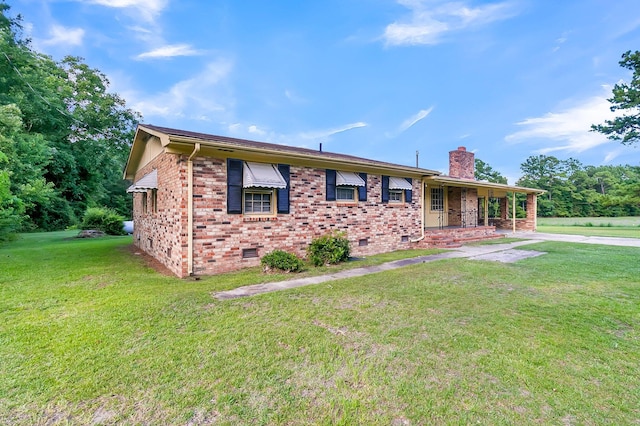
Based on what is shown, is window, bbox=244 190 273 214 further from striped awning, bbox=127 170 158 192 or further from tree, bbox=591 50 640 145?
tree, bbox=591 50 640 145

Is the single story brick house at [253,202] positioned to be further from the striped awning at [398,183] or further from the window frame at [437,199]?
the window frame at [437,199]

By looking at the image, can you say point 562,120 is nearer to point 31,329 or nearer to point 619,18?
point 619,18

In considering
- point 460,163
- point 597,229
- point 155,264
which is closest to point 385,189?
point 155,264

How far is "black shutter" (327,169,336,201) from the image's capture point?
29.5 ft

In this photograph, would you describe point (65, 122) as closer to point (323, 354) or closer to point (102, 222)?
point (102, 222)

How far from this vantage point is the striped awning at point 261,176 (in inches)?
280

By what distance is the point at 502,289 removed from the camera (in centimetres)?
545

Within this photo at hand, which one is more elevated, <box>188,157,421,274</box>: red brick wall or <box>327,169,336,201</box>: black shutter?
<box>327,169,336,201</box>: black shutter

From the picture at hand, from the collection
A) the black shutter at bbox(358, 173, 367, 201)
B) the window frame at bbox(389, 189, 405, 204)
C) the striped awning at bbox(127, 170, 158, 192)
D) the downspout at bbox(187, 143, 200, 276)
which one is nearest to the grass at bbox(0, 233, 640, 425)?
the downspout at bbox(187, 143, 200, 276)

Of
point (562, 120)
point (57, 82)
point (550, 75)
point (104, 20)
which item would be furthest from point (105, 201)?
point (562, 120)

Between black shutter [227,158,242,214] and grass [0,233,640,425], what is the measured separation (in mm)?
2267

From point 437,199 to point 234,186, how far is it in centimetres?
1206

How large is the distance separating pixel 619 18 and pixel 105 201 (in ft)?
141

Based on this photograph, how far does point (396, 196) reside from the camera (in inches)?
441
